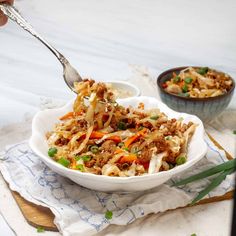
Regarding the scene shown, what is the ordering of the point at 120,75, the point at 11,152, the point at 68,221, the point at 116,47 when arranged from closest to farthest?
1. the point at 68,221
2. the point at 11,152
3. the point at 120,75
4. the point at 116,47

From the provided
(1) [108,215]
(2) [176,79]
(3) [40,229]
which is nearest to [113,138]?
(1) [108,215]

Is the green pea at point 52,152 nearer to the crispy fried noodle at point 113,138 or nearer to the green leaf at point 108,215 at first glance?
the crispy fried noodle at point 113,138

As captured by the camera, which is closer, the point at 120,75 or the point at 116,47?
the point at 120,75

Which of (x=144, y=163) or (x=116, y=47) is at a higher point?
(x=144, y=163)

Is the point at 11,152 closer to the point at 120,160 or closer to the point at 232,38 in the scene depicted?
the point at 120,160

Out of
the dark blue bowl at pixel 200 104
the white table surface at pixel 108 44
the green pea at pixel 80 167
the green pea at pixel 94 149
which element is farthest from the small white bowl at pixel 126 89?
the green pea at pixel 80 167

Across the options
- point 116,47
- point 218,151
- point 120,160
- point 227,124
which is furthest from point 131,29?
point 120,160

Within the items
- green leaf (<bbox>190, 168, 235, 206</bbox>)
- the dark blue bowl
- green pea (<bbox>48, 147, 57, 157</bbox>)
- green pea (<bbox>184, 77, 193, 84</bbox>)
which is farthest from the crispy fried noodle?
green pea (<bbox>184, 77, 193, 84</bbox>)
